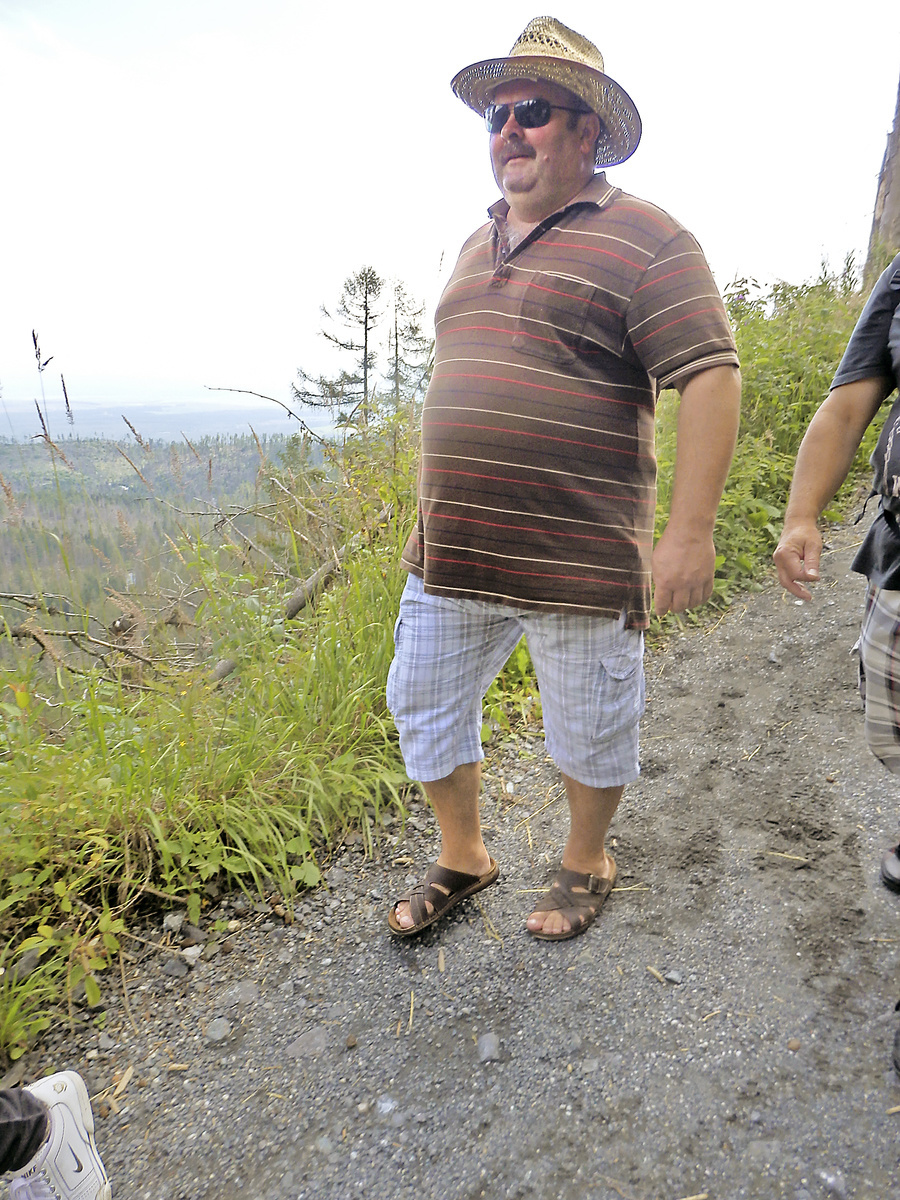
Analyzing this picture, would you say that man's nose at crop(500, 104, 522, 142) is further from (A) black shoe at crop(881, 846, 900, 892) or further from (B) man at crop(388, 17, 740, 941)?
(A) black shoe at crop(881, 846, 900, 892)

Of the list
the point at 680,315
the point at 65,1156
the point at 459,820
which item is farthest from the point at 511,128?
the point at 65,1156

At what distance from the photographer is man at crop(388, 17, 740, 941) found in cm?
151

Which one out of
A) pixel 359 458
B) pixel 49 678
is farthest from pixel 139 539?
pixel 359 458

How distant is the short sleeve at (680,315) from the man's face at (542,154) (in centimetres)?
32

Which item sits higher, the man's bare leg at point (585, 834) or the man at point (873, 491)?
the man at point (873, 491)

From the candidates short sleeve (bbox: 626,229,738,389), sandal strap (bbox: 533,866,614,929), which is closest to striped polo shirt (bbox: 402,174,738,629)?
short sleeve (bbox: 626,229,738,389)

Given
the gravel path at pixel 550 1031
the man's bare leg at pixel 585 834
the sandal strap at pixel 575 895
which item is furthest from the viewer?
the sandal strap at pixel 575 895

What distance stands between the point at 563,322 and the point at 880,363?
683 mm

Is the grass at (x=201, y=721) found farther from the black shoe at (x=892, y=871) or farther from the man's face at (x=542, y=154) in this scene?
the man's face at (x=542, y=154)

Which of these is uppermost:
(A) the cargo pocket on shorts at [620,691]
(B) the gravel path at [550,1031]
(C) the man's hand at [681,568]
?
(C) the man's hand at [681,568]

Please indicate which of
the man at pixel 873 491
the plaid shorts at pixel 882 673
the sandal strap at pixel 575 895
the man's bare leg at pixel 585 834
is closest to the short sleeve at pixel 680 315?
the man at pixel 873 491

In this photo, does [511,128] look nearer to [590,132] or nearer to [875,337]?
[590,132]

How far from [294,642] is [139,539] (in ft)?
2.23

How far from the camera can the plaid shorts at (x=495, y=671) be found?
1725 mm
